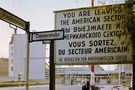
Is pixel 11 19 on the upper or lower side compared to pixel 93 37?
upper

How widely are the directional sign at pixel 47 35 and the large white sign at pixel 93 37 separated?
36.6 inches

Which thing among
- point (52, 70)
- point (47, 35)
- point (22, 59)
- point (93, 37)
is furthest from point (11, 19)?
point (22, 59)

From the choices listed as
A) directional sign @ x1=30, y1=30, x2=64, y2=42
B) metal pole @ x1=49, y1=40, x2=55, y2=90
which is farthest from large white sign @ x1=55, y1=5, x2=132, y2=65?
directional sign @ x1=30, y1=30, x2=64, y2=42

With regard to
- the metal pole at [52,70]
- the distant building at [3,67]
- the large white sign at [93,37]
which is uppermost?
the large white sign at [93,37]

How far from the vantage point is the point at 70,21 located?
33.7 ft

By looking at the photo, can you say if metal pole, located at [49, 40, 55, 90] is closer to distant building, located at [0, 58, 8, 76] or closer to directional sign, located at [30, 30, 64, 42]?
directional sign, located at [30, 30, 64, 42]

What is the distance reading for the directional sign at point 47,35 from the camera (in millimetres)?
9172

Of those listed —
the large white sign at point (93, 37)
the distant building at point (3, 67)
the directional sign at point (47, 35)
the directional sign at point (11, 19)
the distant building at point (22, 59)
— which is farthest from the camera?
the distant building at point (3, 67)

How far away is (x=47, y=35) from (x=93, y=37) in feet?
4.11

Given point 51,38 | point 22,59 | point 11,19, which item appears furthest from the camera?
point 22,59

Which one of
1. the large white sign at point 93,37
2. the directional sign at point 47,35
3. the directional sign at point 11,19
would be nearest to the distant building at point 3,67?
the large white sign at point 93,37

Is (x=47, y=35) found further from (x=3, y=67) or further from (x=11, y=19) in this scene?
(x=3, y=67)

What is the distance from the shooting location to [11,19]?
346 inches

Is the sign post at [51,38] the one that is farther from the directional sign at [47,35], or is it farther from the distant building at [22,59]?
the distant building at [22,59]
